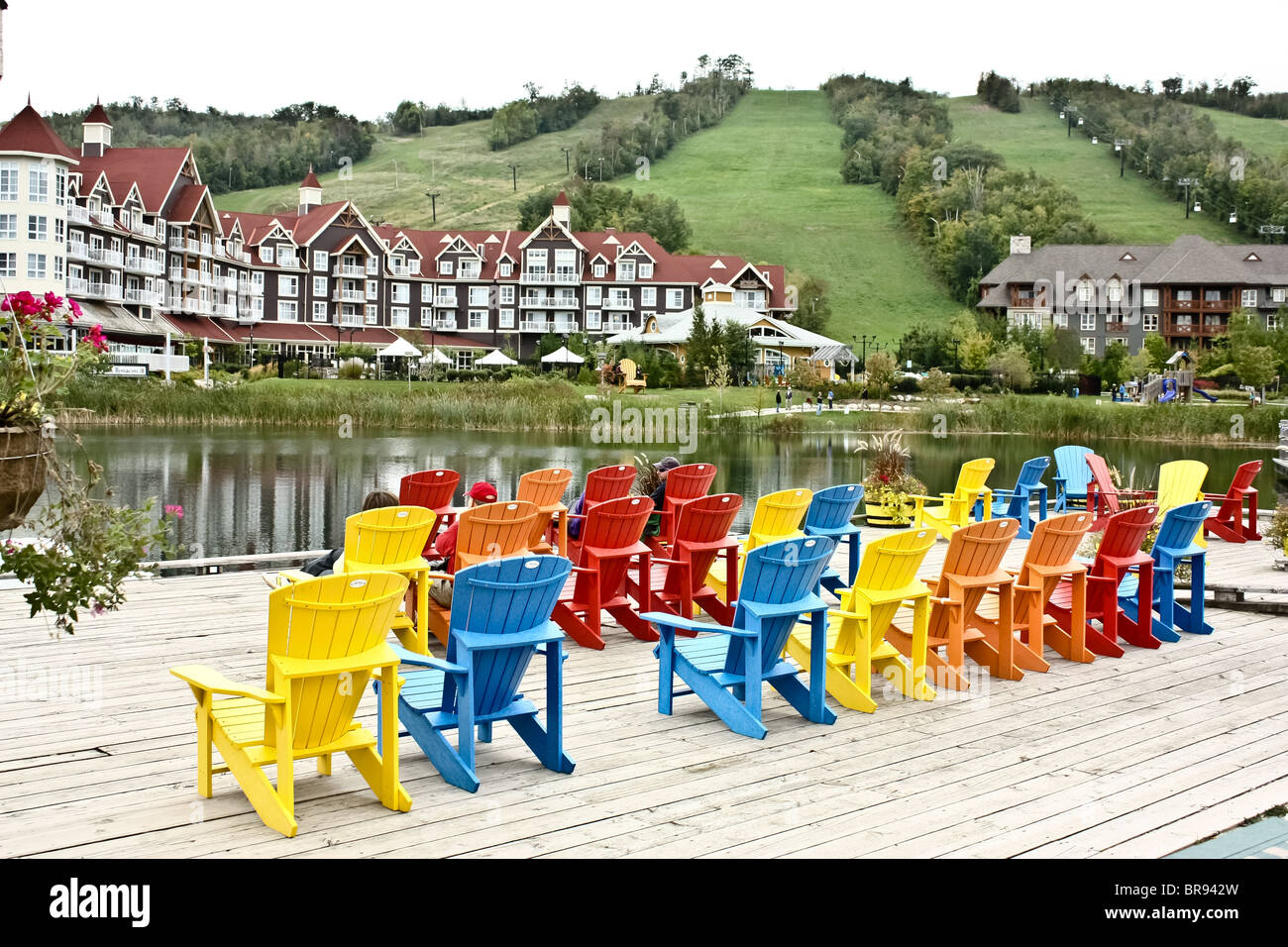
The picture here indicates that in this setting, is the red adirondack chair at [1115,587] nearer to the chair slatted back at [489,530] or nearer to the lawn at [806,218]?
the chair slatted back at [489,530]

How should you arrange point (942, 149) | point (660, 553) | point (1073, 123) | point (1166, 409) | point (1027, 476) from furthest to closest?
point (1073, 123) < point (942, 149) < point (1166, 409) < point (1027, 476) < point (660, 553)

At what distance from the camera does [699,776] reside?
5379 millimetres

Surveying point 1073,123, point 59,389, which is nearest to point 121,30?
point 59,389

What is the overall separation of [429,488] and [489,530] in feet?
8.45

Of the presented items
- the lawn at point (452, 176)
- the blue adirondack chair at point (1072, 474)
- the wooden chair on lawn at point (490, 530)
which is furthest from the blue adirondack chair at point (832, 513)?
the lawn at point (452, 176)

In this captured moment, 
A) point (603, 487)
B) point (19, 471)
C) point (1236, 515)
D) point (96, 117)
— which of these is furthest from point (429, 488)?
point (96, 117)

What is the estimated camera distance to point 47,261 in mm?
53156

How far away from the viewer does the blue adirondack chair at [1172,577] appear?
874cm

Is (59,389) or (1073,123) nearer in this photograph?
(59,389)

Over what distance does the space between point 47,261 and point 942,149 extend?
80.8 meters

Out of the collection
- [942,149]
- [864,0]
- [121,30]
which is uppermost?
[942,149]

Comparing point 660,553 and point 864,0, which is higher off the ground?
point 864,0

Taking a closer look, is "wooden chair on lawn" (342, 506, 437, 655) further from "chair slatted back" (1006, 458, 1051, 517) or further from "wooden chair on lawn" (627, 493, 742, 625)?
"chair slatted back" (1006, 458, 1051, 517)
